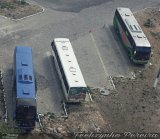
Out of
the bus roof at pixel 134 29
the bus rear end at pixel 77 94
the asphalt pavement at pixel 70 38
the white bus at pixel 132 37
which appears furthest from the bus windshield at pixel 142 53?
the bus rear end at pixel 77 94

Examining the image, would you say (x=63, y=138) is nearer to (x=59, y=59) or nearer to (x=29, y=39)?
(x=59, y=59)

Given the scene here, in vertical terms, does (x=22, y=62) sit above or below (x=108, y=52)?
above

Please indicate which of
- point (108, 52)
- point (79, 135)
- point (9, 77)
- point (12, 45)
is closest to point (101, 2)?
point (108, 52)

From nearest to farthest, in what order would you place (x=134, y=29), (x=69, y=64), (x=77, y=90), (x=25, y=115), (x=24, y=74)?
(x=25, y=115) < (x=24, y=74) < (x=77, y=90) < (x=69, y=64) < (x=134, y=29)

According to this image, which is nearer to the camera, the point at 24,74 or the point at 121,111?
the point at 24,74

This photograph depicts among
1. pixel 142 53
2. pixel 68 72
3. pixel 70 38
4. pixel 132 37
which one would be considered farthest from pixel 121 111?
pixel 70 38

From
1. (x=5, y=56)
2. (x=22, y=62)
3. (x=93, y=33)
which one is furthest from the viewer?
(x=93, y=33)

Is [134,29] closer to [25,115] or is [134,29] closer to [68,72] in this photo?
[68,72]
